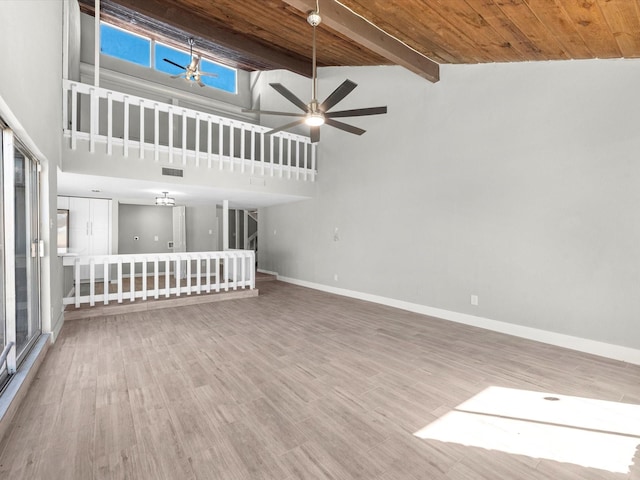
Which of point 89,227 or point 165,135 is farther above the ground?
point 165,135

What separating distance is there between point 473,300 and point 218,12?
20.9 ft

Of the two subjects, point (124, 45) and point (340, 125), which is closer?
point (340, 125)

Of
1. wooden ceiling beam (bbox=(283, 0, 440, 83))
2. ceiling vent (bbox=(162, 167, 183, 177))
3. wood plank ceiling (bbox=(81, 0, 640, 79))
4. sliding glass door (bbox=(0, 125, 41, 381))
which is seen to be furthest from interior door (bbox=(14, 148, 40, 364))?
wood plank ceiling (bbox=(81, 0, 640, 79))

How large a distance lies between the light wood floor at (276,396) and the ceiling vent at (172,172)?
2.37m

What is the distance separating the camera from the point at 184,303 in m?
5.45

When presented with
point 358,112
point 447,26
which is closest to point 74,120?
point 358,112

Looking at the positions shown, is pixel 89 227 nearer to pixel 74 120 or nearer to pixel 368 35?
pixel 74 120

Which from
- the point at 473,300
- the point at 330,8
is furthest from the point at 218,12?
the point at 473,300

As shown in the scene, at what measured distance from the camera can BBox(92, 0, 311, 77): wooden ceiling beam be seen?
5641 millimetres

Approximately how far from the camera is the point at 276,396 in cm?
242

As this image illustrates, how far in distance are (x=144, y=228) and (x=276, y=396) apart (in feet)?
26.6

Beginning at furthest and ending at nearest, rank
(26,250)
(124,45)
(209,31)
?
(124,45) → (209,31) → (26,250)

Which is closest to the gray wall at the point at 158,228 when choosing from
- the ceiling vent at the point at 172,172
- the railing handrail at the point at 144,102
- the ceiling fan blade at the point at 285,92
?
the railing handrail at the point at 144,102

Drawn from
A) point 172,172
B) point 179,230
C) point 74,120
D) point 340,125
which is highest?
point 74,120
